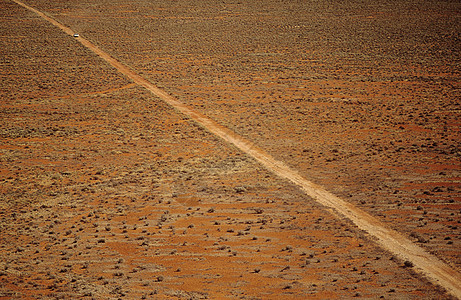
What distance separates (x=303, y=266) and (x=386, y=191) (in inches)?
152

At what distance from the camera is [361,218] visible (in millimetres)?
10117

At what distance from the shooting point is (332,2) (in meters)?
51.6

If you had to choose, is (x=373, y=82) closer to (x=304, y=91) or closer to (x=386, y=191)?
(x=304, y=91)

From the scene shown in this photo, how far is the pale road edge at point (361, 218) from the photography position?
319 inches

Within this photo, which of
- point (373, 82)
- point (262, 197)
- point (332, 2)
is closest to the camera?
point (262, 197)

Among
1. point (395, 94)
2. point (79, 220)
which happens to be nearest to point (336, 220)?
point (79, 220)

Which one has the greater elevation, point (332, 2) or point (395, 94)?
point (332, 2)

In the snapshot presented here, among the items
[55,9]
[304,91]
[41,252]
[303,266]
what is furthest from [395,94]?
[55,9]

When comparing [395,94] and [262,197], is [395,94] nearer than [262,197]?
No

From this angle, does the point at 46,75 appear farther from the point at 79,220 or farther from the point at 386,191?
the point at 386,191

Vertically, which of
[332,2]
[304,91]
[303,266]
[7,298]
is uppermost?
[332,2]

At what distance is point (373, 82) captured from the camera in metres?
22.3

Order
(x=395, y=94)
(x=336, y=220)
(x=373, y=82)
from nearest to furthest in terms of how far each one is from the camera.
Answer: (x=336, y=220)
(x=395, y=94)
(x=373, y=82)

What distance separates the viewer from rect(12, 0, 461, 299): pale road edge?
8.10 m
